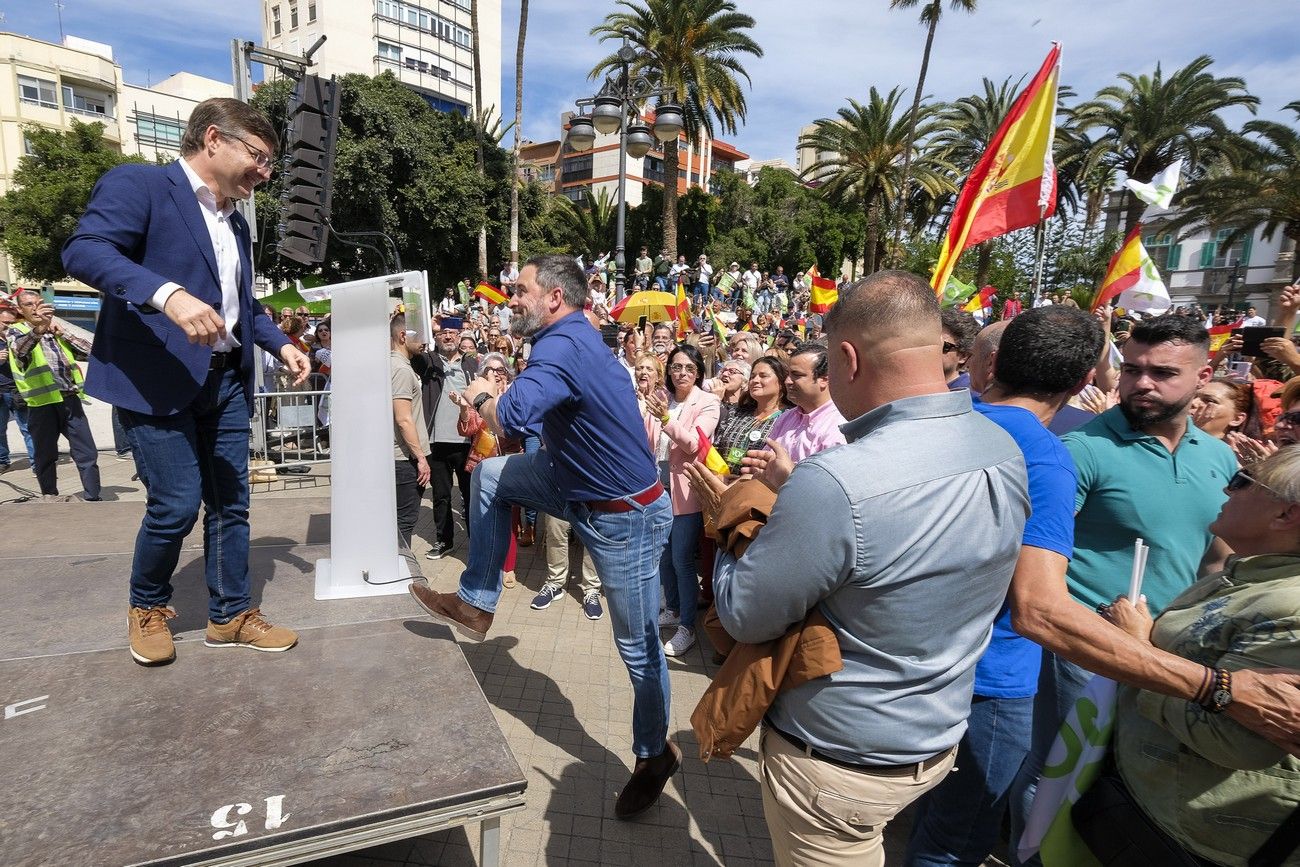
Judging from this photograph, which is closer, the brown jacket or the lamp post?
the brown jacket

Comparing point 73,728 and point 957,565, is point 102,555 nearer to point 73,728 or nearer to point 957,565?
point 73,728

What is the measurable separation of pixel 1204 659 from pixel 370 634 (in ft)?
10.0

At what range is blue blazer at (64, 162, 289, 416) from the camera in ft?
7.87

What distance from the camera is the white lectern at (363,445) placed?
356cm

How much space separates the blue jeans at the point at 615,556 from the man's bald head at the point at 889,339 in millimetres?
1517

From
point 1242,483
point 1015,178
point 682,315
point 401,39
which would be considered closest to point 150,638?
point 1242,483

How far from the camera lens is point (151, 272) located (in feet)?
7.68

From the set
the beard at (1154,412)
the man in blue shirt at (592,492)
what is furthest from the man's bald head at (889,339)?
the beard at (1154,412)

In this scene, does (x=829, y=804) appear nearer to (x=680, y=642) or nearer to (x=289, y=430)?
(x=680, y=642)

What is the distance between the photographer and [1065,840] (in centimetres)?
184

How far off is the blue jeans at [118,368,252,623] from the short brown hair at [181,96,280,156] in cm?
87

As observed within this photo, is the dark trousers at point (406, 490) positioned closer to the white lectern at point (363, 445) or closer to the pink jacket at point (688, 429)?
the white lectern at point (363, 445)

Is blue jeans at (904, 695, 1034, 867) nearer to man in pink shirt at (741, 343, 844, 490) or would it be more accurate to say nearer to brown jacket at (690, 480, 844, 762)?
brown jacket at (690, 480, 844, 762)

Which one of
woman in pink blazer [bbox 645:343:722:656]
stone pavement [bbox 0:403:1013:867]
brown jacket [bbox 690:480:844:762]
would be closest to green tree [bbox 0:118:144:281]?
stone pavement [bbox 0:403:1013:867]
